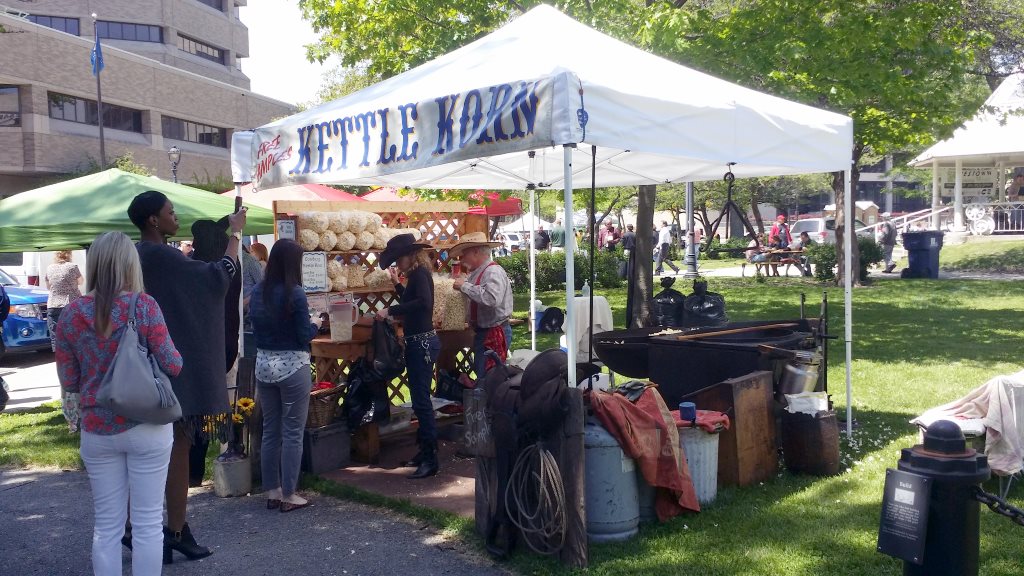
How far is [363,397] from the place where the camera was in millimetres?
6953

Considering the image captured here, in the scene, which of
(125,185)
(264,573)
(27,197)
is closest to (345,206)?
(125,185)

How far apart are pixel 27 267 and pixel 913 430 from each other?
16933mm

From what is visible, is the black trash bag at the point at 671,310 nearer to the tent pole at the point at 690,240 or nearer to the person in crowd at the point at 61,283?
the person in crowd at the point at 61,283

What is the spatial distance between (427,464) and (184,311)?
2.53 metres

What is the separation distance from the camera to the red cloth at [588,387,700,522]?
5.11 metres

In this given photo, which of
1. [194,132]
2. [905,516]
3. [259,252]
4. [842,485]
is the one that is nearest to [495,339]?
[842,485]

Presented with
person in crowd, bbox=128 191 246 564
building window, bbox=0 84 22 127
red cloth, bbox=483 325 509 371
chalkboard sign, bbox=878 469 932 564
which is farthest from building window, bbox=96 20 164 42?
chalkboard sign, bbox=878 469 932 564

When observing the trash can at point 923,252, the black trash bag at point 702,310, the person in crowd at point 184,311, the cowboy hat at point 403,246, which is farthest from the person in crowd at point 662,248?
the person in crowd at point 184,311

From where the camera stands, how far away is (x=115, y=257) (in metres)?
3.90

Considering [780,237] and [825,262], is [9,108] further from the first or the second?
[825,262]

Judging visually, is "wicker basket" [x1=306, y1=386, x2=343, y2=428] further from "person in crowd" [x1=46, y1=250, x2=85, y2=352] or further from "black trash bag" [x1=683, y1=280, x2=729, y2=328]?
"person in crowd" [x1=46, y1=250, x2=85, y2=352]

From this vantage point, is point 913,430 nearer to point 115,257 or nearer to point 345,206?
point 345,206

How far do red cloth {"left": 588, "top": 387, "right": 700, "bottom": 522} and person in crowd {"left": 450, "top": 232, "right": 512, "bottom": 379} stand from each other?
203 cm

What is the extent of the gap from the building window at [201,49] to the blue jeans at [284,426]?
2159 inches
